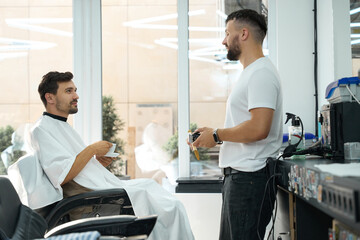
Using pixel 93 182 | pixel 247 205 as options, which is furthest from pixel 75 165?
pixel 247 205

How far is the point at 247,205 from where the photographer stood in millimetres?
1937

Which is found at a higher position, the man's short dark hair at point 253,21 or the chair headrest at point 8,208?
the man's short dark hair at point 253,21

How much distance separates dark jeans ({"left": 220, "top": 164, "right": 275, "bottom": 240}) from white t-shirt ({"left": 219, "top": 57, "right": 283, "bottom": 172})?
1.8 inches

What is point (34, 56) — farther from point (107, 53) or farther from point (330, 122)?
point (330, 122)

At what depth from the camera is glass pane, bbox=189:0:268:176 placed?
4.03m

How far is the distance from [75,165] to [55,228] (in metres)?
0.97

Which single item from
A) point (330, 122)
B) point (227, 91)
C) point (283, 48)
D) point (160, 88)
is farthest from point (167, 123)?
point (330, 122)

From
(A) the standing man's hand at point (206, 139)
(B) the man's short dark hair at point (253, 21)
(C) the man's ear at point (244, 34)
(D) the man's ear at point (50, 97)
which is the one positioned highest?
(B) the man's short dark hair at point (253, 21)

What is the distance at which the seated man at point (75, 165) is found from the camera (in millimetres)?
2691

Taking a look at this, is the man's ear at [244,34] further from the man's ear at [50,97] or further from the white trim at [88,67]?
the white trim at [88,67]

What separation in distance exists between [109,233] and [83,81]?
2613 millimetres

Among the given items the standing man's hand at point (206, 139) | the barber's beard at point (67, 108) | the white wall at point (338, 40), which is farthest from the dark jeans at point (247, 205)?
the white wall at point (338, 40)

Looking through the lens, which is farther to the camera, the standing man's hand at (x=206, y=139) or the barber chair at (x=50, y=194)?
the barber chair at (x=50, y=194)

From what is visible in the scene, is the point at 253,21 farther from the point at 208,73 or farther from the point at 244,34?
the point at 208,73
